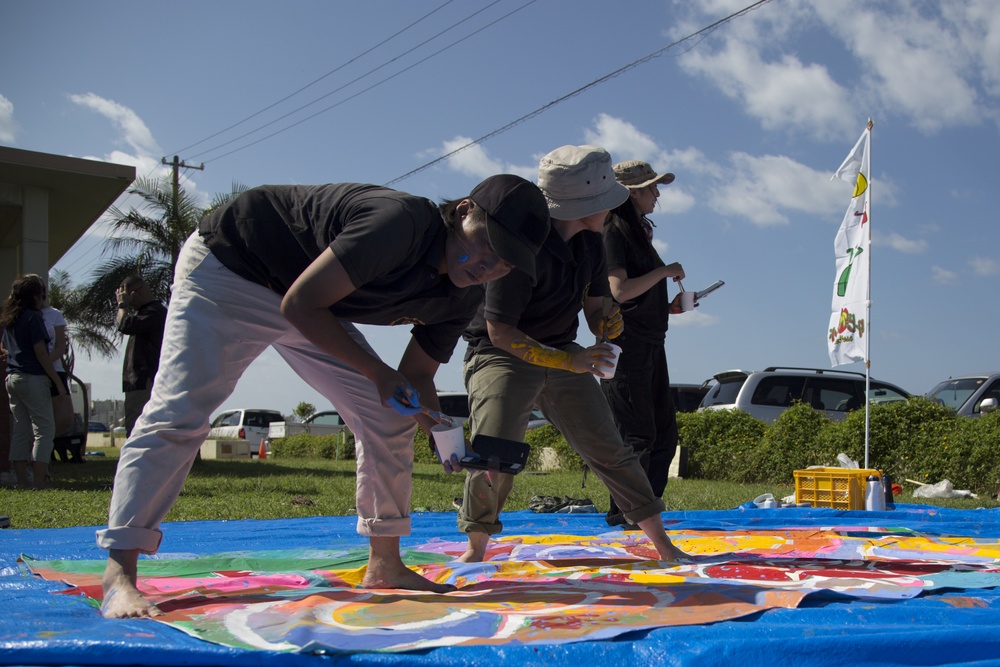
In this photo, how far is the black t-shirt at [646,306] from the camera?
4.18 metres

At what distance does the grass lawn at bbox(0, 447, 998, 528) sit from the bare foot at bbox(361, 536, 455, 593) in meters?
3.18

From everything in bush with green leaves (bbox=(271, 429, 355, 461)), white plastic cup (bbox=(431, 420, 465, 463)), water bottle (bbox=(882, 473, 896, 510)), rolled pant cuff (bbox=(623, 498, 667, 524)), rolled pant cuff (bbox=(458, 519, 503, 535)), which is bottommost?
bush with green leaves (bbox=(271, 429, 355, 461))

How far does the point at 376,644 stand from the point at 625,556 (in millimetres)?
1930

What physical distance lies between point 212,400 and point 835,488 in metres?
5.31

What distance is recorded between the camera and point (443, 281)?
2.54 m

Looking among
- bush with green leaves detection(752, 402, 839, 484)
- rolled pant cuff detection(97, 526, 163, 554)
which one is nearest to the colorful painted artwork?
rolled pant cuff detection(97, 526, 163, 554)

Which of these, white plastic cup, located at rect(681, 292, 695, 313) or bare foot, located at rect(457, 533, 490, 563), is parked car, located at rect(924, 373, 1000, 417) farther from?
bare foot, located at rect(457, 533, 490, 563)

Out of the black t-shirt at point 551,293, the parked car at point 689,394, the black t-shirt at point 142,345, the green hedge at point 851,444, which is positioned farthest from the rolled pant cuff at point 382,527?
the parked car at point 689,394

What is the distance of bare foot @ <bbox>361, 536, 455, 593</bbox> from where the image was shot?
2.62m

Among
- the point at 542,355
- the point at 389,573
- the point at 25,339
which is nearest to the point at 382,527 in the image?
the point at 389,573

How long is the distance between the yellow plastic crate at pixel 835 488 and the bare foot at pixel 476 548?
3.99 m

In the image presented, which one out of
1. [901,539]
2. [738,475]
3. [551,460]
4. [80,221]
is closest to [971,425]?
[738,475]

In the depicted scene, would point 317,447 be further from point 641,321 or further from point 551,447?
point 641,321

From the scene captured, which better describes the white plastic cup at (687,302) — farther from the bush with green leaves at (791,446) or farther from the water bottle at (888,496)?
the bush with green leaves at (791,446)
